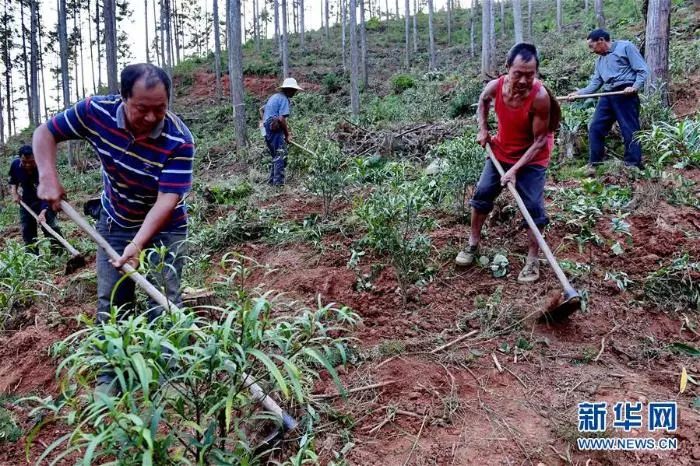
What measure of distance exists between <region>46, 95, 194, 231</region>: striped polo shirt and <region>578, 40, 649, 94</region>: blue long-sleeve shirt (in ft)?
15.6

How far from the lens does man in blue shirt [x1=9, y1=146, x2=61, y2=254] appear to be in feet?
18.9

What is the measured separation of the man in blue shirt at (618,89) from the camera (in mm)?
5190

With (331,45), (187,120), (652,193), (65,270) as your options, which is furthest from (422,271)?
(331,45)

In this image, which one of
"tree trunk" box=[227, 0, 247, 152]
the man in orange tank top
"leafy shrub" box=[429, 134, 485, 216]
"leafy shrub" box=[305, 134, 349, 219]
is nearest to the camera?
the man in orange tank top

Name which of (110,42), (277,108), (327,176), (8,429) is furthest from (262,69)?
(8,429)

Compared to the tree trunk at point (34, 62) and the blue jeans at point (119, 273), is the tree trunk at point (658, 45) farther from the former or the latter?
the tree trunk at point (34, 62)

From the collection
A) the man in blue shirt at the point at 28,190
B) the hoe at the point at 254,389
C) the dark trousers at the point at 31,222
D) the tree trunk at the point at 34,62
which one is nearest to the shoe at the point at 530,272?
the hoe at the point at 254,389

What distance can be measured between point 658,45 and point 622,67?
156 cm

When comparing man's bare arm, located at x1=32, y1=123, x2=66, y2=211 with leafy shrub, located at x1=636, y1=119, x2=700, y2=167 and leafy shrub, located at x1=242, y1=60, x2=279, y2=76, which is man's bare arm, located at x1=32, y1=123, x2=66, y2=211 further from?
leafy shrub, located at x1=242, y1=60, x2=279, y2=76

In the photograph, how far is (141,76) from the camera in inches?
82.4

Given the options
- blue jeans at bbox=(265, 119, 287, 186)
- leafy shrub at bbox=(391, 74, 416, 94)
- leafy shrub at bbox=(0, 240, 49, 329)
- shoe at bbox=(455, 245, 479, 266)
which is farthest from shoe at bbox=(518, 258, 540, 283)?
leafy shrub at bbox=(391, 74, 416, 94)

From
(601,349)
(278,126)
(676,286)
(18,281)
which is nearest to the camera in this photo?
(601,349)

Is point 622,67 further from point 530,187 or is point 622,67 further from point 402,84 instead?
point 402,84

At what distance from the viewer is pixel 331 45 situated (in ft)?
90.9
